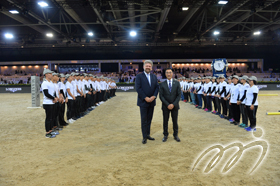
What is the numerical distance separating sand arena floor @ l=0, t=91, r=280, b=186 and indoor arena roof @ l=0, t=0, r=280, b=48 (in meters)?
10.2

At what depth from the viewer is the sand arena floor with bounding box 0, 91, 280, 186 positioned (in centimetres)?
342

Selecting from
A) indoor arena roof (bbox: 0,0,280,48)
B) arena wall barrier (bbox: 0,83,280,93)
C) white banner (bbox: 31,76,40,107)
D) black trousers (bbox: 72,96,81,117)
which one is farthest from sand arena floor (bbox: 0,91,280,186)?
arena wall barrier (bbox: 0,83,280,93)

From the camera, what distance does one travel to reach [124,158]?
14.3 ft

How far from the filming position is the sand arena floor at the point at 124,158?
3422mm

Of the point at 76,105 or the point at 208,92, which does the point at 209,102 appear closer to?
the point at 208,92

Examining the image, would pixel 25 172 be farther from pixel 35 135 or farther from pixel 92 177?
pixel 35 135

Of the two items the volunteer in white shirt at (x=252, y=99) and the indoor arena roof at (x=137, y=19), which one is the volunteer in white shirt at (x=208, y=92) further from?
the indoor arena roof at (x=137, y=19)

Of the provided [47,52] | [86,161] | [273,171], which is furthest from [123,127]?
[47,52]

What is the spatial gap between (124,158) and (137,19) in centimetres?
1950

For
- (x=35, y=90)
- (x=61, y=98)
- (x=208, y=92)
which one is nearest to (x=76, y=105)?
(x=61, y=98)

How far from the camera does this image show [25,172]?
12.4 feet

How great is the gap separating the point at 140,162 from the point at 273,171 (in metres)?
2.47

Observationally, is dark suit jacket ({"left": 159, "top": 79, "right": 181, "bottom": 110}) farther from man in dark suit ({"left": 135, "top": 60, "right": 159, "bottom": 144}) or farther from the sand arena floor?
the sand arena floor

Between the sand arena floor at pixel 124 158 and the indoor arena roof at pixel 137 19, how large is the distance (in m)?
10.2
